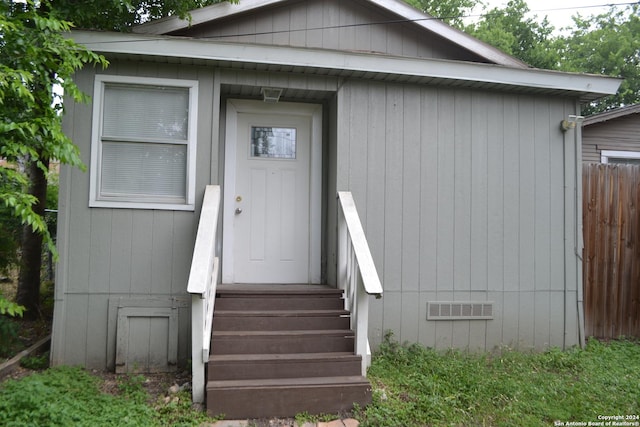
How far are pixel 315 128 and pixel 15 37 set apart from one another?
2.77 meters

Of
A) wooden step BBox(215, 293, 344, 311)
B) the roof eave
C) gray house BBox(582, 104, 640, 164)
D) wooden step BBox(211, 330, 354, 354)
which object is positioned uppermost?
the roof eave

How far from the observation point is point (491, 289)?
473 cm

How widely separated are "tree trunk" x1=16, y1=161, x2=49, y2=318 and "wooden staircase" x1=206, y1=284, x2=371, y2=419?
2.81 metres

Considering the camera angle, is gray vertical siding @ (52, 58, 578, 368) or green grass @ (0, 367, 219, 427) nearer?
green grass @ (0, 367, 219, 427)

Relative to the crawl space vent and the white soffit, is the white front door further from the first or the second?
the crawl space vent

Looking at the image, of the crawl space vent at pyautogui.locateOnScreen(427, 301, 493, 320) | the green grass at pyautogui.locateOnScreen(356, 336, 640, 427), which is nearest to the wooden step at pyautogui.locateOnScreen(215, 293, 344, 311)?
the green grass at pyautogui.locateOnScreen(356, 336, 640, 427)

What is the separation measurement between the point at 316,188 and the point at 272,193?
0.48 m

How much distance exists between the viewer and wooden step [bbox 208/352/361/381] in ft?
11.0

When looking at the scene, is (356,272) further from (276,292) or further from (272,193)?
(272,193)

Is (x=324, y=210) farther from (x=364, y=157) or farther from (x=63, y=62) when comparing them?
(x=63, y=62)

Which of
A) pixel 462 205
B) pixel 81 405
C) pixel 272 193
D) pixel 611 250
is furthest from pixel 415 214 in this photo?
pixel 81 405

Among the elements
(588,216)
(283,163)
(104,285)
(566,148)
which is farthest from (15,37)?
(588,216)

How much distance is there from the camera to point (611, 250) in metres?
5.25

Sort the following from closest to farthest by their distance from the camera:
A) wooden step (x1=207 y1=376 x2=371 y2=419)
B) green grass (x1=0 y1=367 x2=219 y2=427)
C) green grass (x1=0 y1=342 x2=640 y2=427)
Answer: green grass (x1=0 y1=367 x2=219 y2=427) → green grass (x1=0 y1=342 x2=640 y2=427) → wooden step (x1=207 y1=376 x2=371 y2=419)
